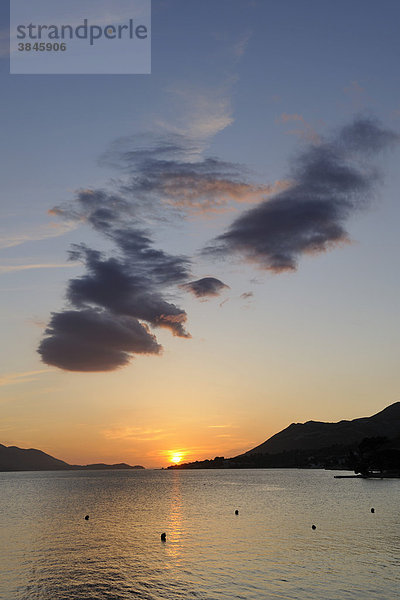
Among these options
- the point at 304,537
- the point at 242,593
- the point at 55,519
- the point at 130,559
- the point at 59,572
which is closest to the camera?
the point at 242,593

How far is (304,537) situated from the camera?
288 ft

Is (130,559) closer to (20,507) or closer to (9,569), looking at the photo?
(9,569)

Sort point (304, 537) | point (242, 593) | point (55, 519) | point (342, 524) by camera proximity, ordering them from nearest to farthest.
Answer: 1. point (242, 593)
2. point (304, 537)
3. point (342, 524)
4. point (55, 519)

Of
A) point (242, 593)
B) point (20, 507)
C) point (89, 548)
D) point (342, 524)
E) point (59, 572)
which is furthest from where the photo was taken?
point (20, 507)

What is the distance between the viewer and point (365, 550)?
245 feet

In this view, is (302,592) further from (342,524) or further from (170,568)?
(342,524)

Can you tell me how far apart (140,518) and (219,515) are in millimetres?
19178

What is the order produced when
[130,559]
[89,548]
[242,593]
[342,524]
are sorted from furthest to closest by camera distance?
[342,524] < [89,548] < [130,559] < [242,593]

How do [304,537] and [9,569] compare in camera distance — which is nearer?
[9,569]

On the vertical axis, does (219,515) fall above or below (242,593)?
below

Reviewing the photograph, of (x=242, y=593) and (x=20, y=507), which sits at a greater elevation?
(x=242, y=593)

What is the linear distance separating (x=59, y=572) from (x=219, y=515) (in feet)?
223

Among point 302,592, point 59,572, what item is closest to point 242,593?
point 302,592

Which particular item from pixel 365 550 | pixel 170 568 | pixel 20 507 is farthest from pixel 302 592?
pixel 20 507
